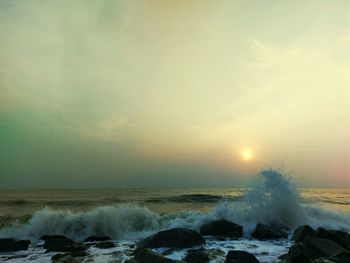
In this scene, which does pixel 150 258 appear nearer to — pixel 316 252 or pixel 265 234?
pixel 316 252

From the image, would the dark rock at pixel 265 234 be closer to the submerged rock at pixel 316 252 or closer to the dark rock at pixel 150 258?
the submerged rock at pixel 316 252

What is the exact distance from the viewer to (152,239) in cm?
1308

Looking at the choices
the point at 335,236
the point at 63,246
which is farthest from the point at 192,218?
the point at 335,236

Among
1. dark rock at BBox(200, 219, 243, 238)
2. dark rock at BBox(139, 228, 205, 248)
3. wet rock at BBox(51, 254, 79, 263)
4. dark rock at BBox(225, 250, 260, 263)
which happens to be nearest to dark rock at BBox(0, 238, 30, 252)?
wet rock at BBox(51, 254, 79, 263)

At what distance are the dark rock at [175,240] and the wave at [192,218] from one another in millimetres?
4418

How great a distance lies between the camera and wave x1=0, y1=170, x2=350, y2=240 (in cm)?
1898

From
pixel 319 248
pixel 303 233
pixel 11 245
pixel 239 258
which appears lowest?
pixel 11 245

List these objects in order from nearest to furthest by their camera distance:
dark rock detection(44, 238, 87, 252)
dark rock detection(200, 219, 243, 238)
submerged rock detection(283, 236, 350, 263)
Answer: submerged rock detection(283, 236, 350, 263)
dark rock detection(44, 238, 87, 252)
dark rock detection(200, 219, 243, 238)

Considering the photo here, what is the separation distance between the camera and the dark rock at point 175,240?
41.9ft

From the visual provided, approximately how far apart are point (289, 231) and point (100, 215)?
35.3 ft

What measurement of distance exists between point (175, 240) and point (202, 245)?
1287mm

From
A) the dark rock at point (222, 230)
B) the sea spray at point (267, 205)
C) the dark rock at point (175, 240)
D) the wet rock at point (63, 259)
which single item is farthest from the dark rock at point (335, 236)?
the wet rock at point (63, 259)

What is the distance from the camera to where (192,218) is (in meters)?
21.2

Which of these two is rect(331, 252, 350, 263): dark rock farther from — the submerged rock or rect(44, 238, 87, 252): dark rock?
rect(44, 238, 87, 252): dark rock
